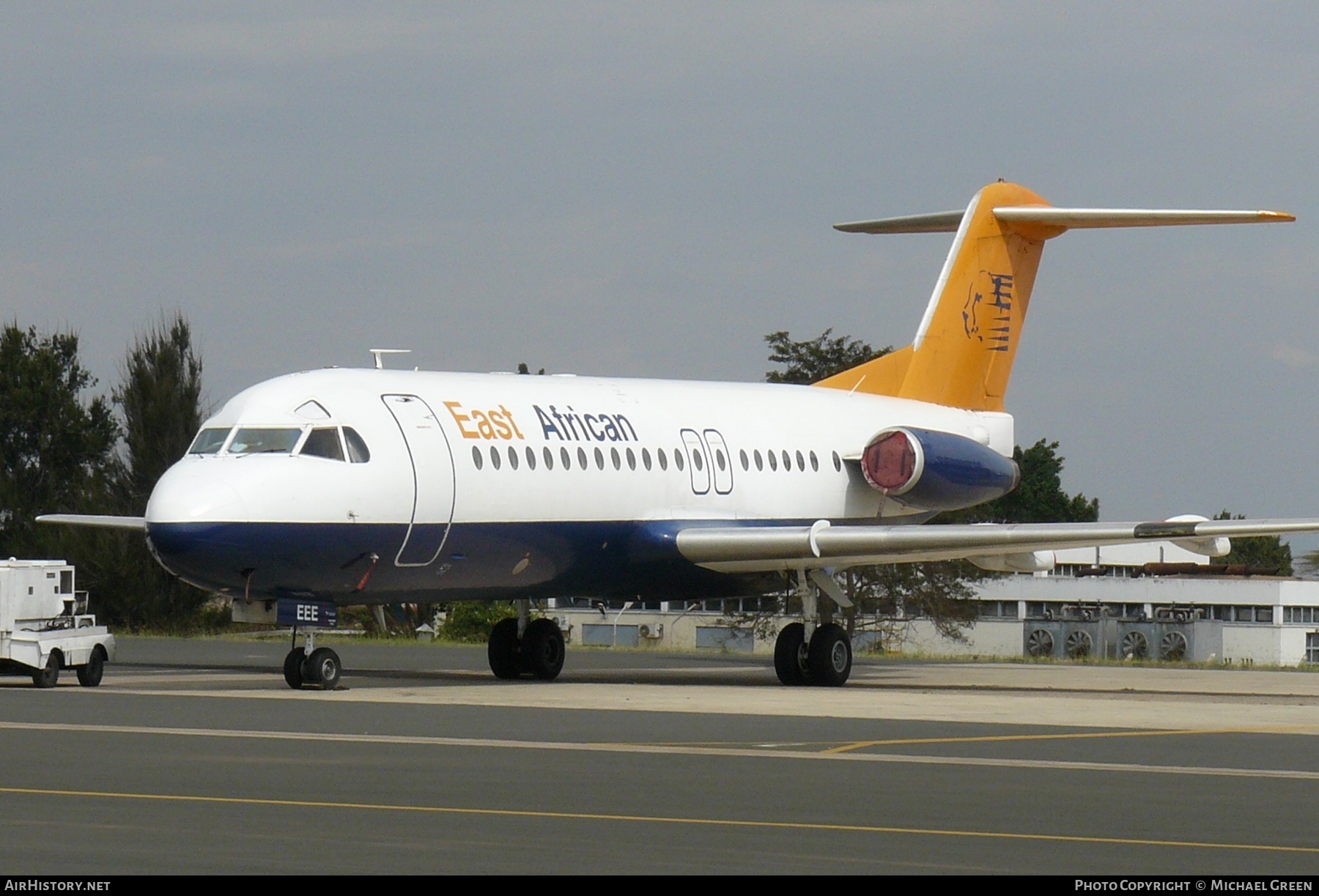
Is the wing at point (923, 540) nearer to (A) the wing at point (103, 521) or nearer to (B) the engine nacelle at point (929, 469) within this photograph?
(B) the engine nacelle at point (929, 469)

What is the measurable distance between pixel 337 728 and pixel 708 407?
1311 cm

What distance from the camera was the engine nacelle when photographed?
31281 millimetres

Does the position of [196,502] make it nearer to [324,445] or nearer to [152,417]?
[324,445]

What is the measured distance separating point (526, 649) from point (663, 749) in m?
12.6

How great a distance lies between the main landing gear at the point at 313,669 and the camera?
2380 centimetres

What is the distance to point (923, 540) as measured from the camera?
26.9 m

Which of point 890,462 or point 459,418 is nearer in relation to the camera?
point 459,418

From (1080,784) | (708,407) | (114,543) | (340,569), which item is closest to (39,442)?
(114,543)

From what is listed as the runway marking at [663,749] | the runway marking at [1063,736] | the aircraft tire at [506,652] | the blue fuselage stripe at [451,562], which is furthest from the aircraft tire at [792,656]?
the runway marking at [663,749]

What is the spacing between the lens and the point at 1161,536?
26.0 metres

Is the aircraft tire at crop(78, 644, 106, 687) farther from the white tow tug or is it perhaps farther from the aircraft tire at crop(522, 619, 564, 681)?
the aircraft tire at crop(522, 619, 564, 681)

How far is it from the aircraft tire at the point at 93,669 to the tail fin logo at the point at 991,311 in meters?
15.6

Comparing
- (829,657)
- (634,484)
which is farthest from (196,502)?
(829,657)

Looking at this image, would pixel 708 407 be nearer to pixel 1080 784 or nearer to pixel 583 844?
pixel 1080 784
